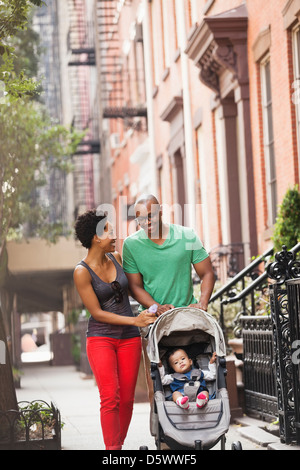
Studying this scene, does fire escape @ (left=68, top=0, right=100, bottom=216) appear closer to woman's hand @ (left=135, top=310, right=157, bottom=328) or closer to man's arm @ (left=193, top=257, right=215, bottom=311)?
man's arm @ (left=193, top=257, right=215, bottom=311)

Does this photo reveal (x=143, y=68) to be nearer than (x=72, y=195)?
Yes

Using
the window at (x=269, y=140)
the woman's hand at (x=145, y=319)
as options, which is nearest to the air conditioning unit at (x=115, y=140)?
the window at (x=269, y=140)

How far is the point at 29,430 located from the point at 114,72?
63.2ft

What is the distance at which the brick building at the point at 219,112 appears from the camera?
499 inches

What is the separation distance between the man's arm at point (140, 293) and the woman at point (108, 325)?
0.18 ft

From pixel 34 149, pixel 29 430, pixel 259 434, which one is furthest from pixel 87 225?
pixel 34 149

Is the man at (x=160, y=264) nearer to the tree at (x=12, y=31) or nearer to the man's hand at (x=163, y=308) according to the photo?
the man's hand at (x=163, y=308)

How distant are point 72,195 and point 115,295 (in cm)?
3493

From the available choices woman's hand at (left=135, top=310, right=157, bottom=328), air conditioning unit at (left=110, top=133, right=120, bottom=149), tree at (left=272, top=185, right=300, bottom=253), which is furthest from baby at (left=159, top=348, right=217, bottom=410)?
air conditioning unit at (left=110, top=133, right=120, bottom=149)

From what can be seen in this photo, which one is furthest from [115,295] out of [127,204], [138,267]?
[127,204]

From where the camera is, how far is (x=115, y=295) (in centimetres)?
662
